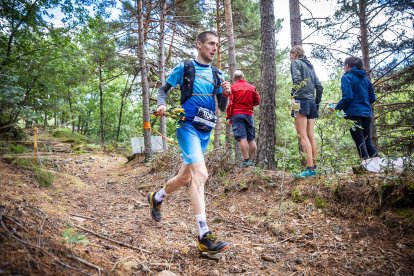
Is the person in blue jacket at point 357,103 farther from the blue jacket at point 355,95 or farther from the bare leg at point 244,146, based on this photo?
the bare leg at point 244,146

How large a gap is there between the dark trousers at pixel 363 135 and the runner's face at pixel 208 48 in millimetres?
2682

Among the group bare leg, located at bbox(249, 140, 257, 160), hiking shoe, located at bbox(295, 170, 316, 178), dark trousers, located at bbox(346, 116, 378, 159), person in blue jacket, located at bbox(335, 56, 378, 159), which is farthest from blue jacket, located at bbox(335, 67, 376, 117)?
bare leg, located at bbox(249, 140, 257, 160)

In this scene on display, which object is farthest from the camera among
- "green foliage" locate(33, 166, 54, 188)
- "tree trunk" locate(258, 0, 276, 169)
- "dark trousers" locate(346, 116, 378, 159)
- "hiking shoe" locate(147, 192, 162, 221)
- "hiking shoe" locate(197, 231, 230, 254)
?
"tree trunk" locate(258, 0, 276, 169)

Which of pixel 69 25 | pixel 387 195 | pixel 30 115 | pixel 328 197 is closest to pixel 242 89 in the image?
pixel 328 197

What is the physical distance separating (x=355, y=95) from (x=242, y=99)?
2.35 m

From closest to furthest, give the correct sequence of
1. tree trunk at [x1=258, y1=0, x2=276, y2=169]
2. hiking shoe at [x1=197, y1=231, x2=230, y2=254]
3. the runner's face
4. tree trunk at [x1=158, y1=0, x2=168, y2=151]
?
hiking shoe at [x1=197, y1=231, x2=230, y2=254]
the runner's face
tree trunk at [x1=258, y1=0, x2=276, y2=169]
tree trunk at [x1=158, y1=0, x2=168, y2=151]

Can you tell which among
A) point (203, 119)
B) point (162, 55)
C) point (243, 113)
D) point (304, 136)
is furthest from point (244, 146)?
point (162, 55)

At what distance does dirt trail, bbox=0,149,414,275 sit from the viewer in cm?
214

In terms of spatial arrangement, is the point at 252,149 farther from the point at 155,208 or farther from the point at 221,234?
the point at 155,208

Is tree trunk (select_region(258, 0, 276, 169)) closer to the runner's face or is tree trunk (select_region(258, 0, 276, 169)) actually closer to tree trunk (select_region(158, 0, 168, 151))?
the runner's face

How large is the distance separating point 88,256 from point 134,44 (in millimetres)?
12227

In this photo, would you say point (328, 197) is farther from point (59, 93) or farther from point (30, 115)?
point (59, 93)

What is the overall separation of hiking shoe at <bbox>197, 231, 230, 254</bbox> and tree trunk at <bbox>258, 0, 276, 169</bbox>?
3145 mm

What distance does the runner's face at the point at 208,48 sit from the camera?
A: 3.25 meters
